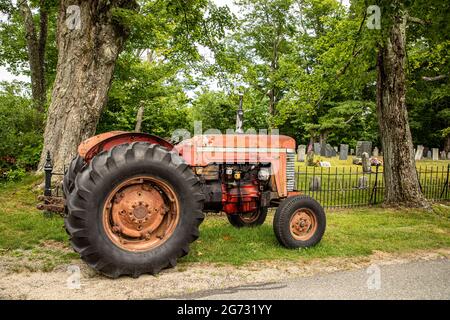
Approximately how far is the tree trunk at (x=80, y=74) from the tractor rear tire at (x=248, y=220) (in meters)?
3.87

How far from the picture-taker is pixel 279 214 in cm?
525

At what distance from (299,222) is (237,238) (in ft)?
3.29

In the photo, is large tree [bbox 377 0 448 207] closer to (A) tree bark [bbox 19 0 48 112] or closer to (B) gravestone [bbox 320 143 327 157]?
(A) tree bark [bbox 19 0 48 112]

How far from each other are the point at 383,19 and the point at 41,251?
21.2ft

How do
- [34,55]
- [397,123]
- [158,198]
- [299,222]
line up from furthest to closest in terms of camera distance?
[34,55] < [397,123] < [299,222] < [158,198]

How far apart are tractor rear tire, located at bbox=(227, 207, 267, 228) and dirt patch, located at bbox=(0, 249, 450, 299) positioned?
71.9 inches

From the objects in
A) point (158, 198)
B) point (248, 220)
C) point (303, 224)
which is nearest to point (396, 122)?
point (248, 220)

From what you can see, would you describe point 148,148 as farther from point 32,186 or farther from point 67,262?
point 32,186

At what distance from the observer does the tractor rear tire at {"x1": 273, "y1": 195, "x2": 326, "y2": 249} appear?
526 centimetres

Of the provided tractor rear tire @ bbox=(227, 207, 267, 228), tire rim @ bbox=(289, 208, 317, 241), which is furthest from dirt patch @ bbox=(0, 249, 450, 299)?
tractor rear tire @ bbox=(227, 207, 267, 228)

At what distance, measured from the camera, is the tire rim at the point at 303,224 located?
540 centimetres

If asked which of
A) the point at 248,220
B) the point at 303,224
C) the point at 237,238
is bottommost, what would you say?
the point at 237,238

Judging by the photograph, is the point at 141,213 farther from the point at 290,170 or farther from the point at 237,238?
the point at 290,170

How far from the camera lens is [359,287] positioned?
4.01 meters
